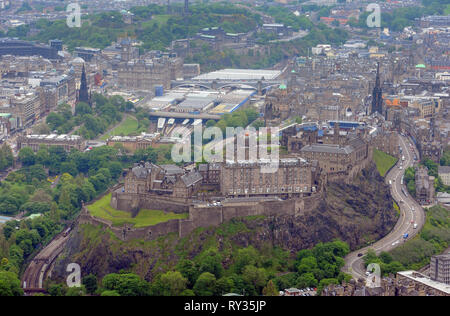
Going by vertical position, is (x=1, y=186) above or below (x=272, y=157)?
below

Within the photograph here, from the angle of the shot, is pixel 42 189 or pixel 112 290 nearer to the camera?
pixel 112 290

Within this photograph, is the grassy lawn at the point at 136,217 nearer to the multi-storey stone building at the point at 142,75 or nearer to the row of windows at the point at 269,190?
the row of windows at the point at 269,190

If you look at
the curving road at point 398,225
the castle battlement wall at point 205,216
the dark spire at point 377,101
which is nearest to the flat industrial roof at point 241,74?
the dark spire at point 377,101

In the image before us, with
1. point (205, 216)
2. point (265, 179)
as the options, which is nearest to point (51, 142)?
point (265, 179)

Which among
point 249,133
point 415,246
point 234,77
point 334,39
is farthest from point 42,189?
point 334,39

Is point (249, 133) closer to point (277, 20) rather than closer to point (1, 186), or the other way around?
point (1, 186)

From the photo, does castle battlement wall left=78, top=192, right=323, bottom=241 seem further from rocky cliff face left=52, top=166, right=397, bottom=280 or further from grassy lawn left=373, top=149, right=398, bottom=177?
grassy lawn left=373, top=149, right=398, bottom=177

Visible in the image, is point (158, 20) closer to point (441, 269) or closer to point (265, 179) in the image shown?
point (265, 179)

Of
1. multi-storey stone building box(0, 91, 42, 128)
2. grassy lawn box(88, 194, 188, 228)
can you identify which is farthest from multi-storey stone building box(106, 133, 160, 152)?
grassy lawn box(88, 194, 188, 228)
